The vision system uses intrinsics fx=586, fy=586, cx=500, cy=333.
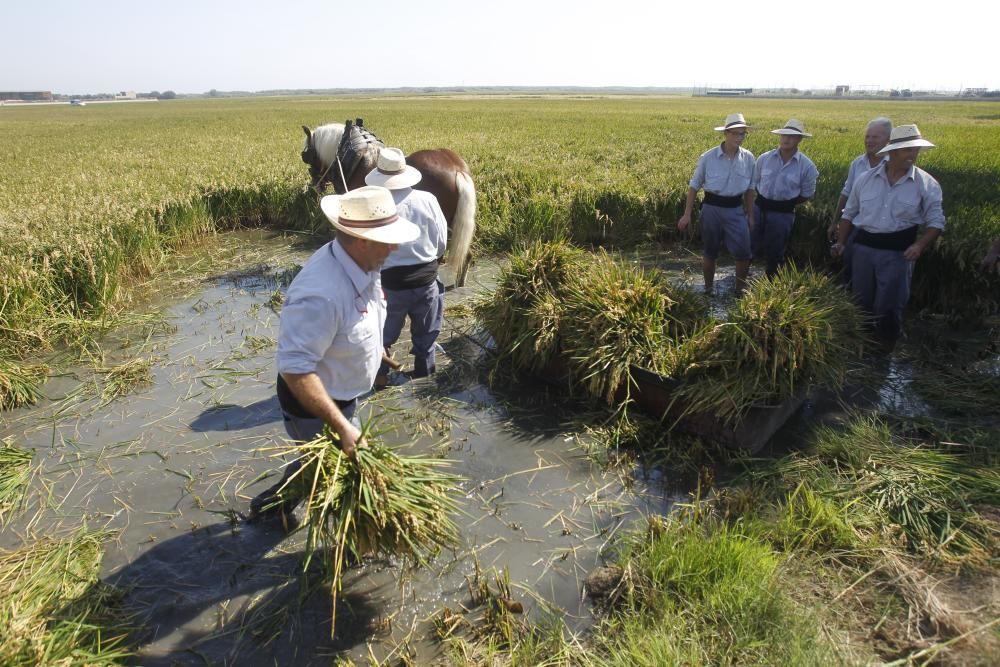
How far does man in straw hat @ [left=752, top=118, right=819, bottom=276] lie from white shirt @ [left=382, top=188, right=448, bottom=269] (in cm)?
381

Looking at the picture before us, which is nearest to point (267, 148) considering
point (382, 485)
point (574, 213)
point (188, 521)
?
point (574, 213)

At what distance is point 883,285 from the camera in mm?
5188

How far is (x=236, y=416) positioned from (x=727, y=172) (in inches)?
208

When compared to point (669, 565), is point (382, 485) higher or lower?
higher

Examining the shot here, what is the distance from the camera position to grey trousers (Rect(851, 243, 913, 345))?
5.12m

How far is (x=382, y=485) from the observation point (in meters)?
2.56

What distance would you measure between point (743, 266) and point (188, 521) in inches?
229

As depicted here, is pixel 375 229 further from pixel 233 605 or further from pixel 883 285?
pixel 883 285

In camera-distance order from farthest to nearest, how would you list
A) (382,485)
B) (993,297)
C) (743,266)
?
(743,266) → (993,297) → (382,485)

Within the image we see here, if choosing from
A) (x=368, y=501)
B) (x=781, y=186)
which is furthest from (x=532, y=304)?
(x=781, y=186)

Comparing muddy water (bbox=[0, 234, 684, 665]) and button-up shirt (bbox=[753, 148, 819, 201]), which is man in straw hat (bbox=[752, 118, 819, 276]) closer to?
button-up shirt (bbox=[753, 148, 819, 201])

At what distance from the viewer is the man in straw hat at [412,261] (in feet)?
14.3

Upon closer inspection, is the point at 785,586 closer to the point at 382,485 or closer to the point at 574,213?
the point at 382,485

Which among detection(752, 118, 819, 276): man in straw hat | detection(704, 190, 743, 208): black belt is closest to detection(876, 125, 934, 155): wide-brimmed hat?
detection(752, 118, 819, 276): man in straw hat
